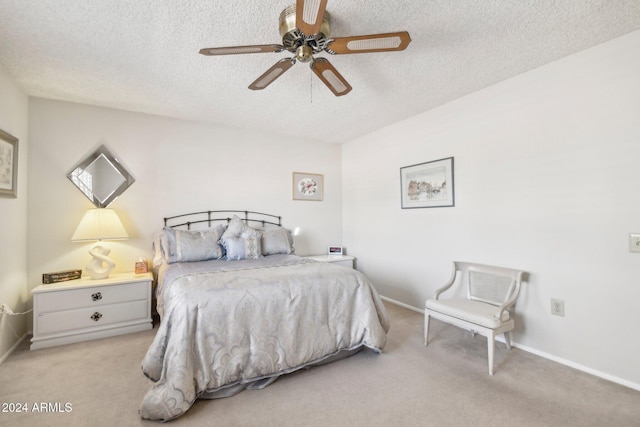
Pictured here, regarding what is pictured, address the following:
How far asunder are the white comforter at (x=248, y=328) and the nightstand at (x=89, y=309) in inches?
30.4

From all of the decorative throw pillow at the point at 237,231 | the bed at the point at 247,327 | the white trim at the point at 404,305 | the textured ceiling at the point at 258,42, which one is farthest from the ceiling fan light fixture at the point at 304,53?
the white trim at the point at 404,305

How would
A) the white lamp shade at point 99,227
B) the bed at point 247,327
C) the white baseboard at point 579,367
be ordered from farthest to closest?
the white lamp shade at point 99,227 < the white baseboard at point 579,367 < the bed at point 247,327

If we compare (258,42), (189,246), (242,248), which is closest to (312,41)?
(258,42)

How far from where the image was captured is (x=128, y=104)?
3.26m

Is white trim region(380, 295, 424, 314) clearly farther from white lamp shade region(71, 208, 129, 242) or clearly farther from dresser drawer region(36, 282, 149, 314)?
white lamp shade region(71, 208, 129, 242)

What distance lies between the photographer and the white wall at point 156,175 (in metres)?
3.08

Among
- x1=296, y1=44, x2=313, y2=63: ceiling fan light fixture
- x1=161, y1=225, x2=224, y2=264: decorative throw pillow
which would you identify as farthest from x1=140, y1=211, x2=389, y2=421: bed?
x1=296, y1=44, x2=313, y2=63: ceiling fan light fixture

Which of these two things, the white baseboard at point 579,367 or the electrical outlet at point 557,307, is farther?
the electrical outlet at point 557,307

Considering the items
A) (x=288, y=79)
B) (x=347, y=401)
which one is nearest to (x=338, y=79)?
(x=288, y=79)

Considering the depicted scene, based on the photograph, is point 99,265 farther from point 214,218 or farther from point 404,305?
point 404,305

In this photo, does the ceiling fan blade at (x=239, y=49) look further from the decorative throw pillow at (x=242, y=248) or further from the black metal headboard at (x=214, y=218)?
the black metal headboard at (x=214, y=218)

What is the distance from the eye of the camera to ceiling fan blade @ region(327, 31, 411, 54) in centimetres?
164

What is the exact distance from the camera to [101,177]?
3316 millimetres

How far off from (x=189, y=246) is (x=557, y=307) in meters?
3.56
